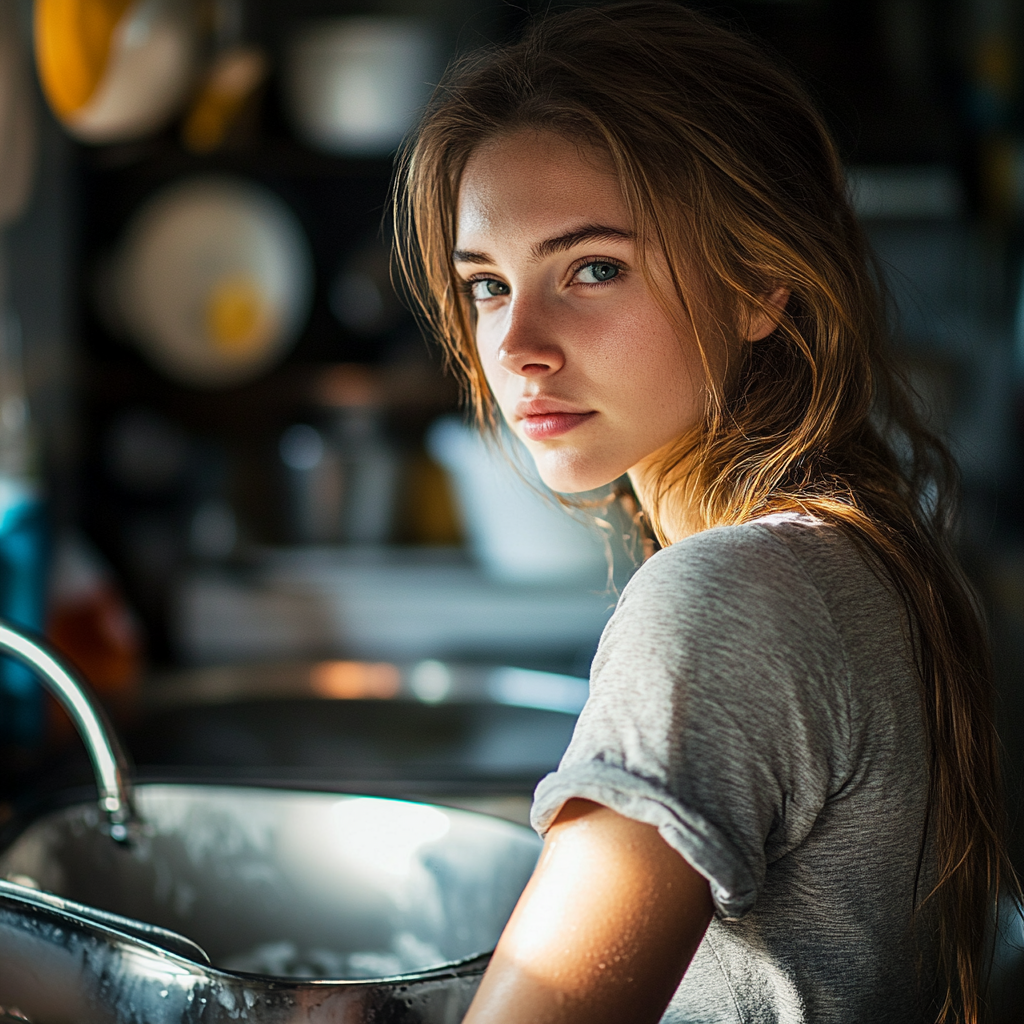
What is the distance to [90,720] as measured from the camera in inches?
25.9

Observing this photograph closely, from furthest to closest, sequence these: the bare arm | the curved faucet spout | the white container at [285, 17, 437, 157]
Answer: the white container at [285, 17, 437, 157]
the curved faucet spout
the bare arm

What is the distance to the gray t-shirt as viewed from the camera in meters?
0.41

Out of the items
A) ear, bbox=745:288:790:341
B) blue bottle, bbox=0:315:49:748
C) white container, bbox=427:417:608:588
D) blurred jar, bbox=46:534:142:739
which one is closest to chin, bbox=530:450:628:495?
ear, bbox=745:288:790:341

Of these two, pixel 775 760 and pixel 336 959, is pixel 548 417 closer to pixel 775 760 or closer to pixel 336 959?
pixel 775 760

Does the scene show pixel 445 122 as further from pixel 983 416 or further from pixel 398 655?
pixel 983 416

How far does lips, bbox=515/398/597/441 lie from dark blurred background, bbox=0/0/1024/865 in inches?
44.2

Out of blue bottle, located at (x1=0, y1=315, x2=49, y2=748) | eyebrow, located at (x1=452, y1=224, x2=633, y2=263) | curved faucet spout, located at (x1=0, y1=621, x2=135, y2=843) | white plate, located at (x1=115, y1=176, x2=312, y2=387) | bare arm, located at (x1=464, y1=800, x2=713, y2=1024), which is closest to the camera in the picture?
bare arm, located at (x1=464, y1=800, x2=713, y2=1024)

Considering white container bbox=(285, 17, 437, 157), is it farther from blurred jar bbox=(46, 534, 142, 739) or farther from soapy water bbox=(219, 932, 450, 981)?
soapy water bbox=(219, 932, 450, 981)

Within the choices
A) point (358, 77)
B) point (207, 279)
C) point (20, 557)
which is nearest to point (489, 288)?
point (20, 557)

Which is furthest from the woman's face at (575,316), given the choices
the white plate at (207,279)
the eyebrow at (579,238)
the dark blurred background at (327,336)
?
the white plate at (207,279)

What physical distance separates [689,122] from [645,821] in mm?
346

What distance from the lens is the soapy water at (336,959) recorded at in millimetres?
706

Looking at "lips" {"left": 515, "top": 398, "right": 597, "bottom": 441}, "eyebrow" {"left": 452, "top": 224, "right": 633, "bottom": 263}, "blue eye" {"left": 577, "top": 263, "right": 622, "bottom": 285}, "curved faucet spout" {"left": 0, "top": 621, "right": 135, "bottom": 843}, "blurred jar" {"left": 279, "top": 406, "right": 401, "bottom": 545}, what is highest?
"eyebrow" {"left": 452, "top": 224, "right": 633, "bottom": 263}

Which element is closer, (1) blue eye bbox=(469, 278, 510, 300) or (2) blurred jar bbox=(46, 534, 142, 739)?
(1) blue eye bbox=(469, 278, 510, 300)
